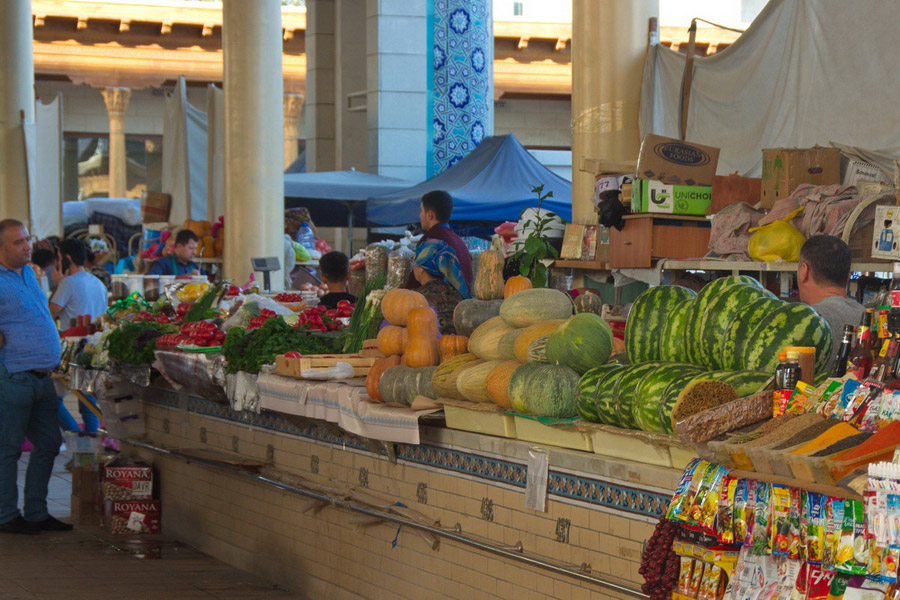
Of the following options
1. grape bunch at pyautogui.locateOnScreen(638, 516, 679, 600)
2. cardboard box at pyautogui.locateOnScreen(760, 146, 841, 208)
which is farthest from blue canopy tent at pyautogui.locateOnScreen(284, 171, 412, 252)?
grape bunch at pyautogui.locateOnScreen(638, 516, 679, 600)

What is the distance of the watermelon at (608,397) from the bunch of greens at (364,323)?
8.01 feet

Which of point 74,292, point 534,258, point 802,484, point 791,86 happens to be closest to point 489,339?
point 534,258

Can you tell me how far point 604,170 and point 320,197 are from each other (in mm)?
6658

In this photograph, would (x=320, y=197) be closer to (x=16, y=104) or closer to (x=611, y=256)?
(x=16, y=104)

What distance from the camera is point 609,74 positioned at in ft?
24.4

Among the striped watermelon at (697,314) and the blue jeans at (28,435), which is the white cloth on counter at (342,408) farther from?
the blue jeans at (28,435)

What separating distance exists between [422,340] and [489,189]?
6.70 metres

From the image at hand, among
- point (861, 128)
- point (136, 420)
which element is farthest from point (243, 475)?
point (861, 128)

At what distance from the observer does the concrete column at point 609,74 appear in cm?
741

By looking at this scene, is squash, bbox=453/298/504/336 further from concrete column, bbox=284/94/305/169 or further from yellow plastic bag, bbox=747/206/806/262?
concrete column, bbox=284/94/305/169

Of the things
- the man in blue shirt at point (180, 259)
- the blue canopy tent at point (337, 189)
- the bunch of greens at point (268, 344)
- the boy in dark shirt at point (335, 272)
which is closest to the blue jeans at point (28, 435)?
the bunch of greens at point (268, 344)

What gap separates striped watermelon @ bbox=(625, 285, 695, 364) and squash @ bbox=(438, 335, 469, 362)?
3.84 ft

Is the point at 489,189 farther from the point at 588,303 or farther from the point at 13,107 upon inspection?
the point at 588,303

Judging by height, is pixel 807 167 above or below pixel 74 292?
above
